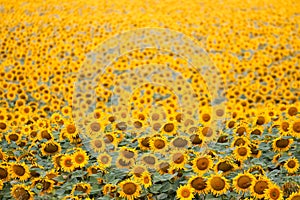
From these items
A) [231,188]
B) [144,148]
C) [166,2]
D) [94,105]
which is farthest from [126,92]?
[166,2]

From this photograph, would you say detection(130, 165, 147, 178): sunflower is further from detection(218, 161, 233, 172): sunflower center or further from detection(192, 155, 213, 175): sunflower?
detection(218, 161, 233, 172): sunflower center

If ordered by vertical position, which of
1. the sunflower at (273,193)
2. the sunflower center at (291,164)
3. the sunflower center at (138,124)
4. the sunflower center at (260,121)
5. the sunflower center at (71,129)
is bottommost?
the sunflower at (273,193)

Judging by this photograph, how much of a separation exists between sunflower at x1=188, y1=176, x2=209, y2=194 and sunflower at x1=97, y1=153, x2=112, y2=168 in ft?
2.94

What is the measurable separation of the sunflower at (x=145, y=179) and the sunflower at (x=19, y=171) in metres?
1.11

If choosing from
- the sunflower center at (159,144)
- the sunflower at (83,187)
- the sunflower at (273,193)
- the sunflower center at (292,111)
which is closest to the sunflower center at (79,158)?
the sunflower at (83,187)

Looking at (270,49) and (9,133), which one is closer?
(9,133)

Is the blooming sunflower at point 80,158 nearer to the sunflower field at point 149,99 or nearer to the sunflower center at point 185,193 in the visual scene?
the sunflower field at point 149,99

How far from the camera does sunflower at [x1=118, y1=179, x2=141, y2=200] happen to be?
12.5ft

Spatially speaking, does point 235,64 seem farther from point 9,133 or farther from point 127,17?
point 9,133

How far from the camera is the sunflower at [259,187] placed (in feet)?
11.9

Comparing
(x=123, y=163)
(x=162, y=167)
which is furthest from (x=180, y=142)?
(x=123, y=163)

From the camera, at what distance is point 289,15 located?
45.1ft

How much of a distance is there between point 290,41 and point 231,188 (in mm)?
8371

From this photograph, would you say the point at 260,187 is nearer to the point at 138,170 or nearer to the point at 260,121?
the point at 138,170
